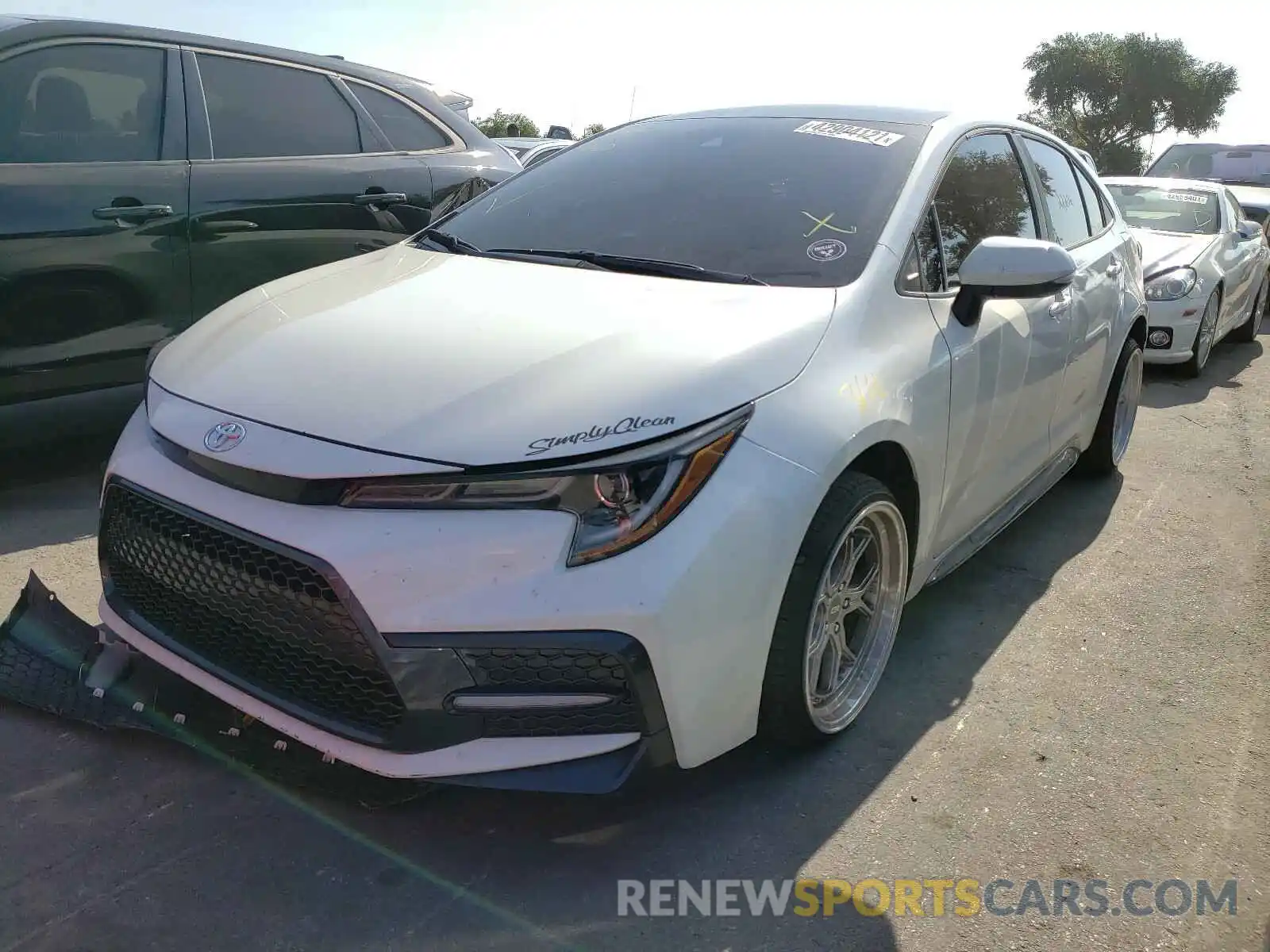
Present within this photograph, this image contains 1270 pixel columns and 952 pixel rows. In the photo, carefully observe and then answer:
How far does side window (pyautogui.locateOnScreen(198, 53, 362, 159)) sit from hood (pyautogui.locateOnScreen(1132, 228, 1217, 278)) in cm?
512

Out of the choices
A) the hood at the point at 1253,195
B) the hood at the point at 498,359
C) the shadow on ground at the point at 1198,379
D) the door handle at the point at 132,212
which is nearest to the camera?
the hood at the point at 498,359

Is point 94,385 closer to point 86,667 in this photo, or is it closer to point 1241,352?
point 86,667

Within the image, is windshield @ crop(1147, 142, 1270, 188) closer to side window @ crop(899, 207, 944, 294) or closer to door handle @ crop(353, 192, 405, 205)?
door handle @ crop(353, 192, 405, 205)

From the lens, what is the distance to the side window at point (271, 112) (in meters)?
4.38

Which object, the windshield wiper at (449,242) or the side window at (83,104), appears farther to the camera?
the side window at (83,104)

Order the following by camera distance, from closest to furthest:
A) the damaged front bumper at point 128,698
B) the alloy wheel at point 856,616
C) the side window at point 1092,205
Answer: the damaged front bumper at point 128,698
the alloy wheel at point 856,616
the side window at point 1092,205

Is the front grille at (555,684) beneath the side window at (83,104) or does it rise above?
beneath

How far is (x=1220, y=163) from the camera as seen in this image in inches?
533

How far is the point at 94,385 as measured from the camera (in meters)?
4.02

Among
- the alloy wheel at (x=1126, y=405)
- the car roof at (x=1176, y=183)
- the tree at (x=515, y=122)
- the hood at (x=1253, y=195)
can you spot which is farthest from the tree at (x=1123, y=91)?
the alloy wheel at (x=1126, y=405)

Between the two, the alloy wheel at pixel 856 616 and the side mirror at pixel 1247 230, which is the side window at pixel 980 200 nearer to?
the alloy wheel at pixel 856 616

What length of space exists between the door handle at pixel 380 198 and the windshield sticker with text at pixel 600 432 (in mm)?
3125

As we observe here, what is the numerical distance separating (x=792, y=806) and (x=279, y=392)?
4.78 feet

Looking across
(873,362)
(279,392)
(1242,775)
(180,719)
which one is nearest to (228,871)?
(180,719)
